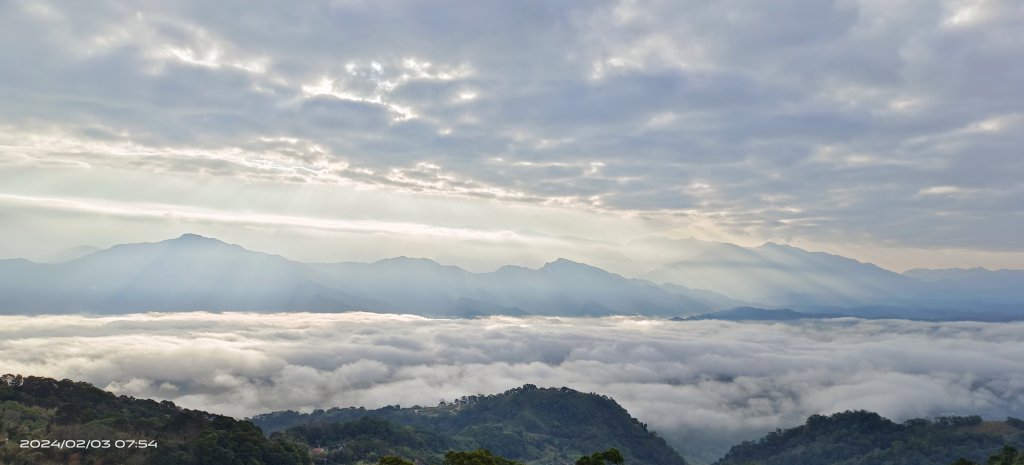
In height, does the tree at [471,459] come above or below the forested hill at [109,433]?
above

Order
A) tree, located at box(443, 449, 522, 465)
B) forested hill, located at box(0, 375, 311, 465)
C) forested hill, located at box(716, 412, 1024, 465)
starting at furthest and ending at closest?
forested hill, located at box(716, 412, 1024, 465), forested hill, located at box(0, 375, 311, 465), tree, located at box(443, 449, 522, 465)

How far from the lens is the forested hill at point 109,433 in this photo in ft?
245

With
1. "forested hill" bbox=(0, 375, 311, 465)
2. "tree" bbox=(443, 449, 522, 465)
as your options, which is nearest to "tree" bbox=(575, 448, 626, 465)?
"tree" bbox=(443, 449, 522, 465)

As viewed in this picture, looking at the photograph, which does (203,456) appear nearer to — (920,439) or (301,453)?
(301,453)

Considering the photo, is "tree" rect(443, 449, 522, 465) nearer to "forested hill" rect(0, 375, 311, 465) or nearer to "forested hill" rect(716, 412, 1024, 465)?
"forested hill" rect(0, 375, 311, 465)

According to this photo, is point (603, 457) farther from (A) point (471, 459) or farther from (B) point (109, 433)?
(B) point (109, 433)

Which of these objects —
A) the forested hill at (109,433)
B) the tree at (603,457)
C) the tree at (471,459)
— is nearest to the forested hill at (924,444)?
the tree at (603,457)

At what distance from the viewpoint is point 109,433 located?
86.9m

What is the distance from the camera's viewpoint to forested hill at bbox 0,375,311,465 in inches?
2945

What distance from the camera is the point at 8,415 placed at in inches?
3302

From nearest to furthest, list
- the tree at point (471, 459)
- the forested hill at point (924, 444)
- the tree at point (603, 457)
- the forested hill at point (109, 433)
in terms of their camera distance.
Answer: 1. the tree at point (603, 457)
2. the tree at point (471, 459)
3. the forested hill at point (109, 433)
4. the forested hill at point (924, 444)

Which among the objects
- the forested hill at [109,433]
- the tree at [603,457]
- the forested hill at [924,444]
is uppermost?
the tree at [603,457]

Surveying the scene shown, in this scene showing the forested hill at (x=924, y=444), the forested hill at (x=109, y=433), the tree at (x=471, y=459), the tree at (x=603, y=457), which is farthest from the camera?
the forested hill at (x=924, y=444)

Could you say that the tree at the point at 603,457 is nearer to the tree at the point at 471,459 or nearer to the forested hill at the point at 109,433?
the tree at the point at 471,459
